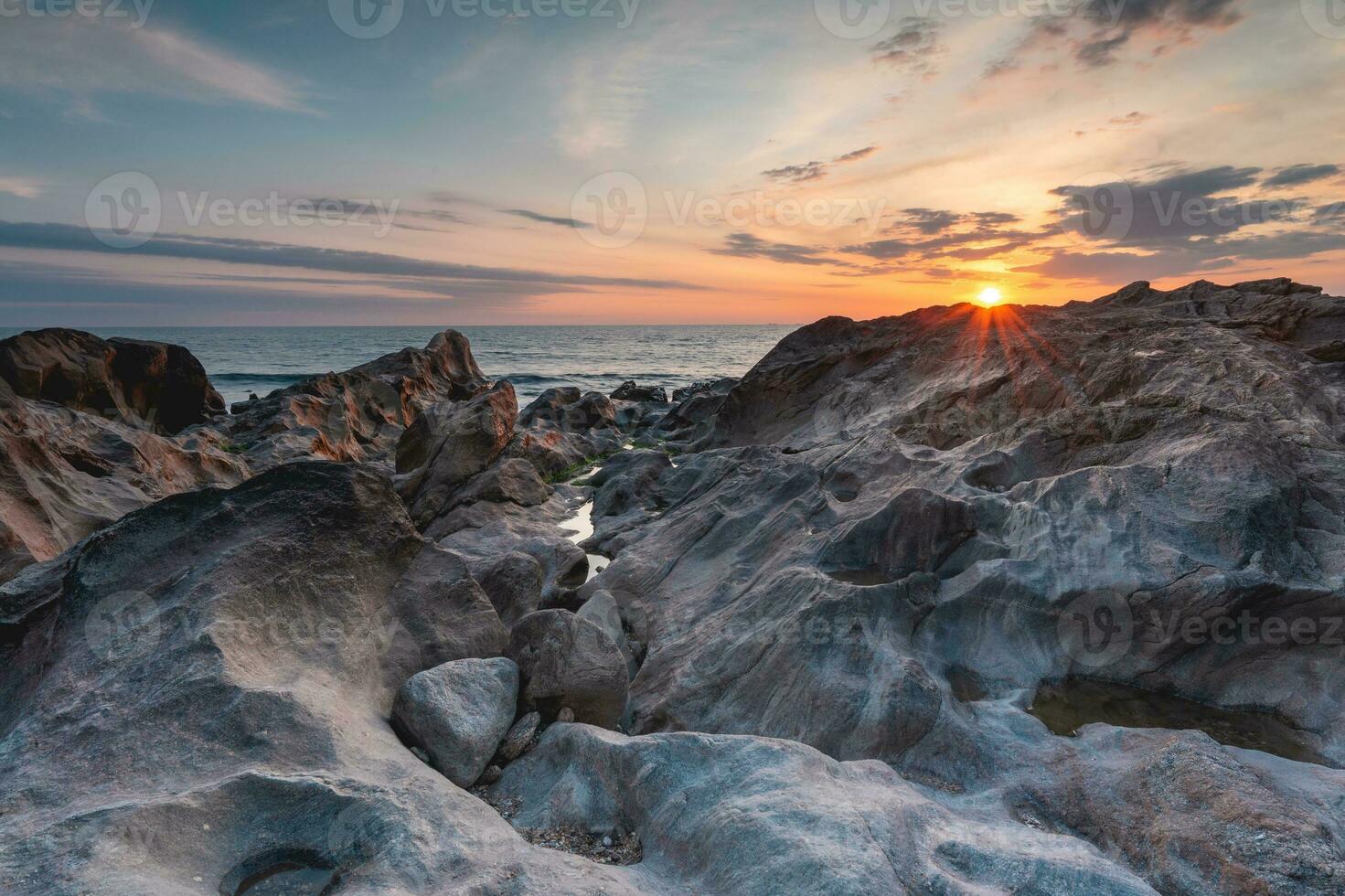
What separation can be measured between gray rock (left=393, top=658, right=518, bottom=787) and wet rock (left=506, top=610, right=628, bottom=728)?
487 mm

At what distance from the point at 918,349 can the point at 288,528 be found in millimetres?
A: 21120

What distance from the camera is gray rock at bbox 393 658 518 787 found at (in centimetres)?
673

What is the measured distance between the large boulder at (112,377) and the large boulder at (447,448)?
11.0 meters

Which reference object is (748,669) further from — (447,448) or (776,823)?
(447,448)

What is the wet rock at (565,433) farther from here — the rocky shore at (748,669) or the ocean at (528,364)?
the ocean at (528,364)

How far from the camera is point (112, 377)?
2427 centimetres

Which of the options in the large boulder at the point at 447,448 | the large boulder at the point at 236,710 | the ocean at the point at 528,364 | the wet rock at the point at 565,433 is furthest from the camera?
the ocean at the point at 528,364

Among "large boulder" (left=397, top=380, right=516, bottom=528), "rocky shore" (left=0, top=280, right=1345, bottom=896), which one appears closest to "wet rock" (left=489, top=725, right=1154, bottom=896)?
"rocky shore" (left=0, top=280, right=1345, bottom=896)

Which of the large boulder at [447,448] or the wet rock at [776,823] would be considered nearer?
the wet rock at [776,823]

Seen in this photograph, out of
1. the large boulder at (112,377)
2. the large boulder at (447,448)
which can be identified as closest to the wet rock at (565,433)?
the large boulder at (447,448)

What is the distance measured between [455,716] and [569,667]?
4.96 ft

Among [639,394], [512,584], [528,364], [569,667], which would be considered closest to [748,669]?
[569,667]

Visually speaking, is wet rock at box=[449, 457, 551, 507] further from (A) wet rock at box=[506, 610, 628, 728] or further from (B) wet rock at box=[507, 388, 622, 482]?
(A) wet rock at box=[506, 610, 628, 728]

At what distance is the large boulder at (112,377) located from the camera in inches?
824
